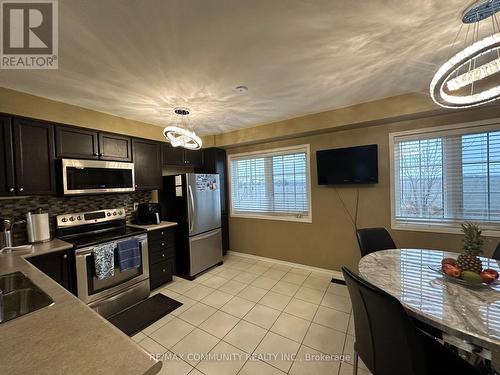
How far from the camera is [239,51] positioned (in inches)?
60.5

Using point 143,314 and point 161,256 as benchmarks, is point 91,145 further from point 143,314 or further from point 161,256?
point 143,314

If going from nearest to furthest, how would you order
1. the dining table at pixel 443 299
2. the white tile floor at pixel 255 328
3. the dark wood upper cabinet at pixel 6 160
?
the dining table at pixel 443 299
the white tile floor at pixel 255 328
the dark wood upper cabinet at pixel 6 160

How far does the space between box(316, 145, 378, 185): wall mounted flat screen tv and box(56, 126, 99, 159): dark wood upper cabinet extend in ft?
9.92

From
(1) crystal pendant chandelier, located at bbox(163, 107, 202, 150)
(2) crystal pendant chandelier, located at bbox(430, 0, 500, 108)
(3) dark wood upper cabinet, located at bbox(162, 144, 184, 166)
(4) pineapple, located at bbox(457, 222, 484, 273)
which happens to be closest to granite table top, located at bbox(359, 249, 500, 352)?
(4) pineapple, located at bbox(457, 222, 484, 273)

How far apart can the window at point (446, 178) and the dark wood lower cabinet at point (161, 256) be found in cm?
320

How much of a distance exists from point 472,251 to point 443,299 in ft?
1.62

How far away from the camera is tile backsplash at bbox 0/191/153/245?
6.92 ft

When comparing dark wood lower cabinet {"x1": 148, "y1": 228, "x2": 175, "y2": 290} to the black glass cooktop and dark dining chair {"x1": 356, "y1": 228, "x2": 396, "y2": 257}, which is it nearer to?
the black glass cooktop

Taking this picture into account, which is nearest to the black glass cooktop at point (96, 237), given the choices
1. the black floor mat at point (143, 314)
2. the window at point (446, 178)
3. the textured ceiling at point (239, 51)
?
the black floor mat at point (143, 314)

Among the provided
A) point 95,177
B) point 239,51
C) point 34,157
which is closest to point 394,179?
point 239,51

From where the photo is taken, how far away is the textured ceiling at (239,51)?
46.5 inches

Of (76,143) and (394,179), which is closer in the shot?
(76,143)

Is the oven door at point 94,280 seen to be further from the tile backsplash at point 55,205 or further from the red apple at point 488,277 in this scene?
the red apple at point 488,277

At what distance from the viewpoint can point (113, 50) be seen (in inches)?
57.2
